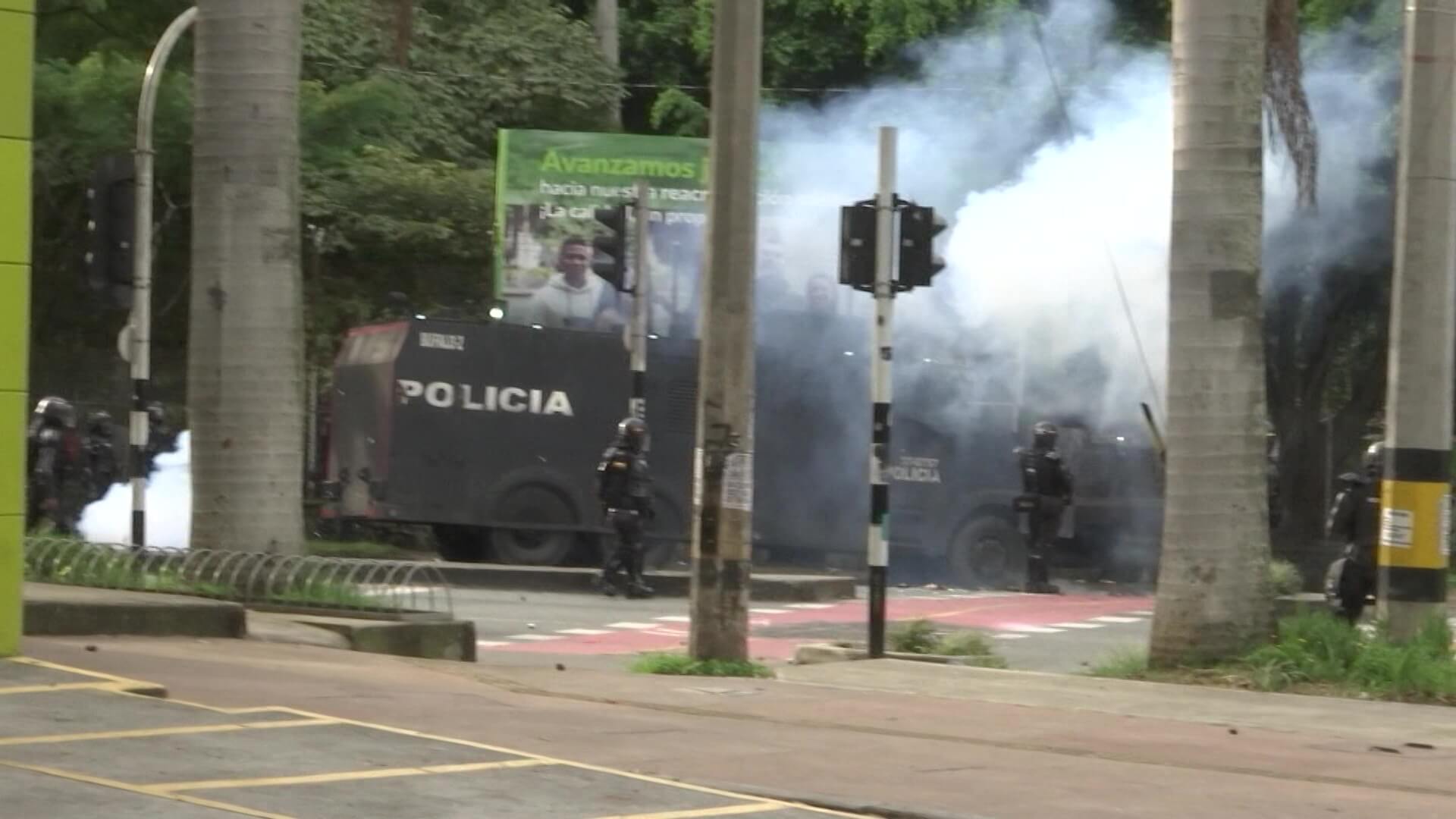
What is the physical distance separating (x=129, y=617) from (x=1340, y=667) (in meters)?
7.37

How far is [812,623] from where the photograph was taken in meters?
19.5

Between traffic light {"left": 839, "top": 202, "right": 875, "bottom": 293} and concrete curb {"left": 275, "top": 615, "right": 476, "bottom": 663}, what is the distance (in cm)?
353

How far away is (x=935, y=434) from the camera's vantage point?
81.9 ft

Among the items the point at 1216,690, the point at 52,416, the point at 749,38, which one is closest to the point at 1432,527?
the point at 1216,690

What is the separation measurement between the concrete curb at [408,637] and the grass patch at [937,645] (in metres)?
2.95

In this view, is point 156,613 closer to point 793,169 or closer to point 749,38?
point 749,38

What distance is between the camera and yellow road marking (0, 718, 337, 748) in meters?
8.94

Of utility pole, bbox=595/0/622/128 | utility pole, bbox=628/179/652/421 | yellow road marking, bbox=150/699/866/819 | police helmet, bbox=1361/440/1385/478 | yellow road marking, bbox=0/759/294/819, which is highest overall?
utility pole, bbox=595/0/622/128

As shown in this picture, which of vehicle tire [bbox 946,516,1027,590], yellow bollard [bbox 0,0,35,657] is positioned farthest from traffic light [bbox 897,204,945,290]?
vehicle tire [bbox 946,516,1027,590]

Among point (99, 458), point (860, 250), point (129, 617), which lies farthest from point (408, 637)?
point (99, 458)

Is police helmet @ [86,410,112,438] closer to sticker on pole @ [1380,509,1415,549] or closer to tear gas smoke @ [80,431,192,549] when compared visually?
tear gas smoke @ [80,431,192,549]

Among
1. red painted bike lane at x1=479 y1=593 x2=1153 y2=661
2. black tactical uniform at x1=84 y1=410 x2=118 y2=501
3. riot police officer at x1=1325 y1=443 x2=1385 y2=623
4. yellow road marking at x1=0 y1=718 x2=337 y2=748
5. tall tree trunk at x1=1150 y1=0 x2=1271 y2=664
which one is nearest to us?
yellow road marking at x1=0 y1=718 x2=337 y2=748

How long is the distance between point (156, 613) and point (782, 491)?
12430 mm

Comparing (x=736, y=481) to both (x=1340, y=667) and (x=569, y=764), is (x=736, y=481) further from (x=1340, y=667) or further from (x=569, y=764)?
(x=569, y=764)
